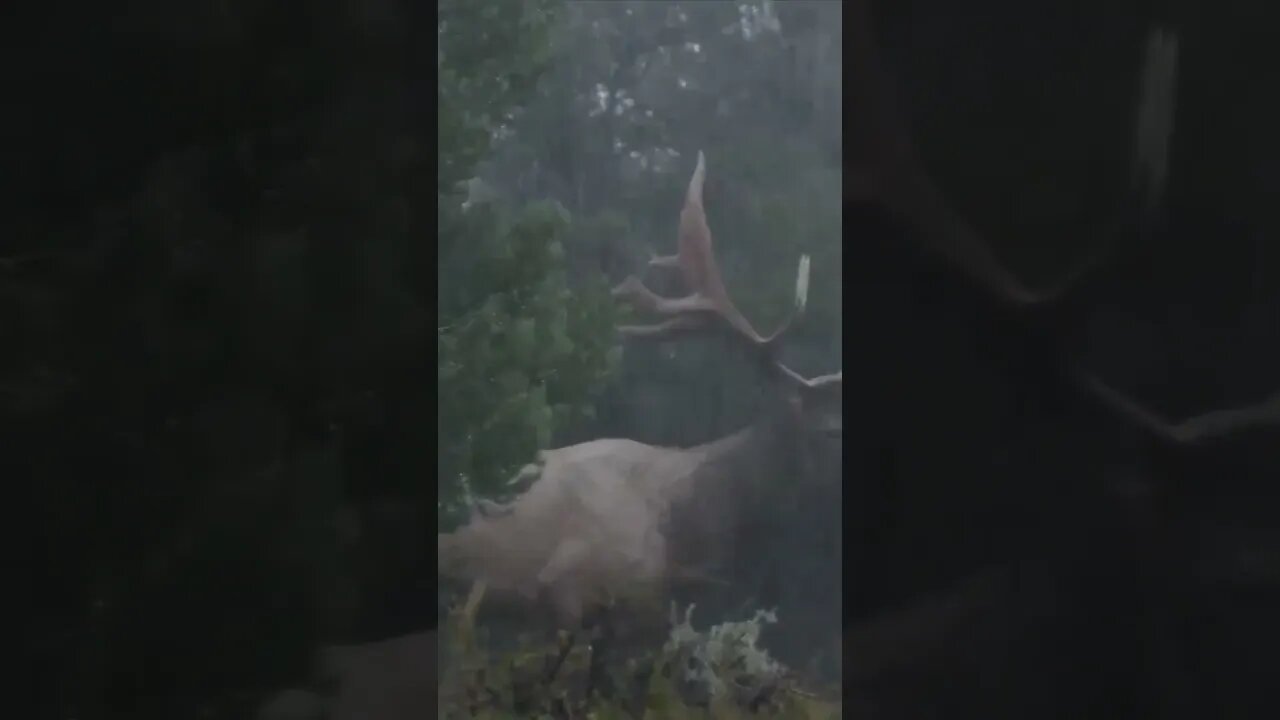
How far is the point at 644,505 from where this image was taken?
135 cm

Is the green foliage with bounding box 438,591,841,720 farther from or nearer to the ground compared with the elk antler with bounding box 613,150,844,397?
nearer to the ground

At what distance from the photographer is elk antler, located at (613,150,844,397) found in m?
1.36

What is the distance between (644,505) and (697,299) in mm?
264

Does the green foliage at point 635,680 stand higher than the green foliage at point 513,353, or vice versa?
the green foliage at point 513,353

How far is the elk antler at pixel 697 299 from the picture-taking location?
1362 millimetres
